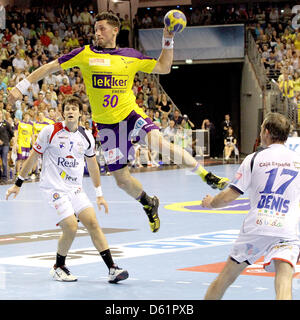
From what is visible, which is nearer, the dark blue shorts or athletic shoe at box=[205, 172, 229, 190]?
athletic shoe at box=[205, 172, 229, 190]

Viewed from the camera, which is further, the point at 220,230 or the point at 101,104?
the point at 220,230

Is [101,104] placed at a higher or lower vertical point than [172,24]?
lower

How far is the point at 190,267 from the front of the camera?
916cm

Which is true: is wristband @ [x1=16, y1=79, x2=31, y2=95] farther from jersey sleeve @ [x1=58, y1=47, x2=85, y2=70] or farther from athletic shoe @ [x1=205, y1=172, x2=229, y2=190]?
athletic shoe @ [x1=205, y1=172, x2=229, y2=190]

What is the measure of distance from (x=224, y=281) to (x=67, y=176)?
3.43 m

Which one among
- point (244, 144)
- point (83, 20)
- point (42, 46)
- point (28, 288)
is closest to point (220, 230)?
point (28, 288)

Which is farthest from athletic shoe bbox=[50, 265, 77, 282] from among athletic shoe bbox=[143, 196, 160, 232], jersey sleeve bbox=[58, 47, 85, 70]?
jersey sleeve bbox=[58, 47, 85, 70]

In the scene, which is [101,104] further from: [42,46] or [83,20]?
[83,20]

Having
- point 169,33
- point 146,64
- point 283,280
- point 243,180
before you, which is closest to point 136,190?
point 146,64

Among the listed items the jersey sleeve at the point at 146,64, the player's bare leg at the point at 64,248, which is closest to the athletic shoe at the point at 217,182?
the player's bare leg at the point at 64,248

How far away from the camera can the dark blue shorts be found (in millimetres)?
8945

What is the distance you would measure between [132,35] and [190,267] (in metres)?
27.0

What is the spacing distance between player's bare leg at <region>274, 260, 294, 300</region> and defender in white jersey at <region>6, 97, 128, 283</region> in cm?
320

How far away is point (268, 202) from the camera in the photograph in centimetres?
591
